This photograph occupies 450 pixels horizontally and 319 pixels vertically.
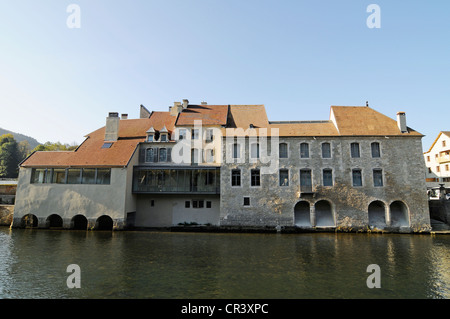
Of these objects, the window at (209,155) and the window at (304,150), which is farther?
the window at (209,155)

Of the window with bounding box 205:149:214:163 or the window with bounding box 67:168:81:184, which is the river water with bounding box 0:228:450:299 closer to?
the window with bounding box 67:168:81:184

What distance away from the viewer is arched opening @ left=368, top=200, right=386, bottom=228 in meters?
25.7

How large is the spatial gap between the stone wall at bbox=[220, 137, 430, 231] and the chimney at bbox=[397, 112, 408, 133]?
0.99 metres

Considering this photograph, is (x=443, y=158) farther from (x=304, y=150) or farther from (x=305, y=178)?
(x=305, y=178)

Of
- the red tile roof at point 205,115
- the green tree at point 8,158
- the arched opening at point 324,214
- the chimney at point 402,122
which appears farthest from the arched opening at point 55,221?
the green tree at point 8,158

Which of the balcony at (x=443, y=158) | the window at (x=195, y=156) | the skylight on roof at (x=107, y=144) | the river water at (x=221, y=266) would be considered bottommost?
the river water at (x=221, y=266)

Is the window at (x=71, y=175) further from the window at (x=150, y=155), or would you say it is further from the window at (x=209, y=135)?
the window at (x=209, y=135)

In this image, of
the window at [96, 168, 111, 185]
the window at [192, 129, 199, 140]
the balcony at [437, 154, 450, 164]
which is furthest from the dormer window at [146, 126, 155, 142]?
the balcony at [437, 154, 450, 164]

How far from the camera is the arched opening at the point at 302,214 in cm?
2636

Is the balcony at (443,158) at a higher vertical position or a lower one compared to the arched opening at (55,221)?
higher

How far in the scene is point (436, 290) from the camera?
10758mm

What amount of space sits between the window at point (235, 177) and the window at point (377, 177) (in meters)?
13.7
